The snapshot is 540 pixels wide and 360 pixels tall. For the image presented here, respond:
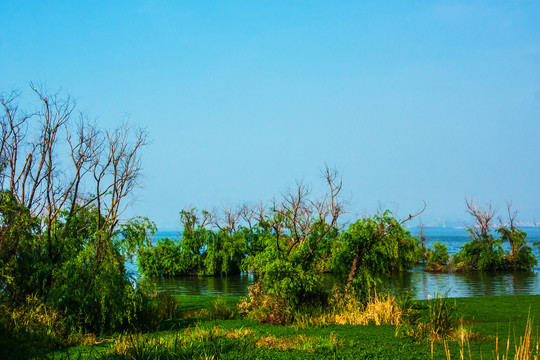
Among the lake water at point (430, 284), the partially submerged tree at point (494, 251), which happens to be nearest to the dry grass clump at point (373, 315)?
the lake water at point (430, 284)

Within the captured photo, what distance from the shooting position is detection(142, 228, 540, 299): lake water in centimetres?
3438

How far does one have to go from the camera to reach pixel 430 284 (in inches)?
1521

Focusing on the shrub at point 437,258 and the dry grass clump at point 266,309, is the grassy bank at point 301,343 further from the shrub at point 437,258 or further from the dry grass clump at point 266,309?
the shrub at point 437,258

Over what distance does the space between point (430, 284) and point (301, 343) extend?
28.0 m

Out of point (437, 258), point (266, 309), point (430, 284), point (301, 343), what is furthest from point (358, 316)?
point (437, 258)

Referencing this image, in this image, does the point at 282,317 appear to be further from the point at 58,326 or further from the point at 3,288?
the point at 3,288

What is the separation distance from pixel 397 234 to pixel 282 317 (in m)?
6.25

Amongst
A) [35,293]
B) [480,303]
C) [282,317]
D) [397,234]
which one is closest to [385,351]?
[282,317]

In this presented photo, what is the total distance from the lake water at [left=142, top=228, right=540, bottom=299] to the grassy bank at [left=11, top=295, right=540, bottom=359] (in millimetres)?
14357

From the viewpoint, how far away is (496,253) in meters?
47.9

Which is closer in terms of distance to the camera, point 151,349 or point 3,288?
point 151,349

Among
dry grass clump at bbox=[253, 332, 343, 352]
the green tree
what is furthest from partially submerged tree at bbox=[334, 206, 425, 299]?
dry grass clump at bbox=[253, 332, 343, 352]

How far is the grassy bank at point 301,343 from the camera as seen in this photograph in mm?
11312

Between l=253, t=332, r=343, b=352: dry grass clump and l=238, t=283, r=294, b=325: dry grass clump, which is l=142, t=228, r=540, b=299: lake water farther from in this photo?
l=253, t=332, r=343, b=352: dry grass clump
